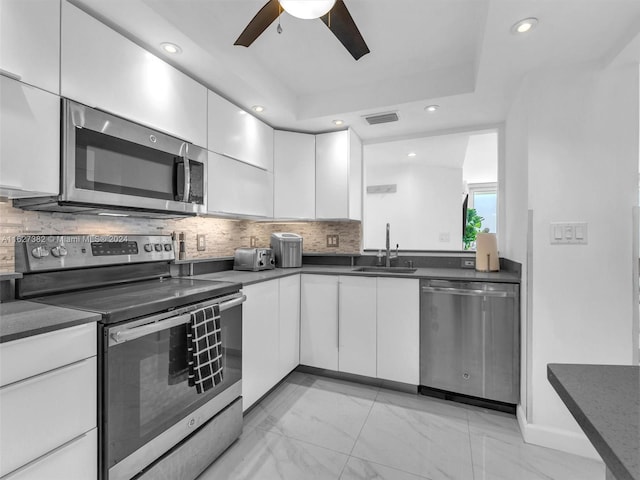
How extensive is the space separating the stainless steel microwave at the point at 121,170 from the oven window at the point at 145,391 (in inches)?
27.5

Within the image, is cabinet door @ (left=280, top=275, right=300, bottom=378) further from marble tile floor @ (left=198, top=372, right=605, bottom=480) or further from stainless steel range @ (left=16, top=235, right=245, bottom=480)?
stainless steel range @ (left=16, top=235, right=245, bottom=480)

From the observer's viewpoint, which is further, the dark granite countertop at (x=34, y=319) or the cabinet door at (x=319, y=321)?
the cabinet door at (x=319, y=321)

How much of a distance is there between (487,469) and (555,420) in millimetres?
556

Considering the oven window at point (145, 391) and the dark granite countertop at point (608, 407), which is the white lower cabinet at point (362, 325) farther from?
the dark granite countertop at point (608, 407)

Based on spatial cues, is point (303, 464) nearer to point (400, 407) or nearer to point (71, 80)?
point (400, 407)

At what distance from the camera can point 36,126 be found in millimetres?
1279

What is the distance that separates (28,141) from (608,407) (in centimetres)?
189

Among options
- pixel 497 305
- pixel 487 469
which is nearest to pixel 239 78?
pixel 497 305

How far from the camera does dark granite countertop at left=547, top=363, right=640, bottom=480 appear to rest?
0.43 m

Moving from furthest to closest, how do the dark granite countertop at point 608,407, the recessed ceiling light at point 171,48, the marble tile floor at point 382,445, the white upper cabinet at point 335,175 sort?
the white upper cabinet at point 335,175 < the recessed ceiling light at point 171,48 < the marble tile floor at point 382,445 < the dark granite countertop at point 608,407

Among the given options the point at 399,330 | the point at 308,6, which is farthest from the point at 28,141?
the point at 399,330

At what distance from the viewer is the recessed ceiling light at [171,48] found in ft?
5.72

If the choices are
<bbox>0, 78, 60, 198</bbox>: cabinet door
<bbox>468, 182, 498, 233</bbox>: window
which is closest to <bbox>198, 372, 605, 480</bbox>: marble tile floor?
<bbox>0, 78, 60, 198</bbox>: cabinet door

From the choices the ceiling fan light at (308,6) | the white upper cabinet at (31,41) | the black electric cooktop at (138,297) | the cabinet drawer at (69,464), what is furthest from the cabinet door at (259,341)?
the ceiling fan light at (308,6)
